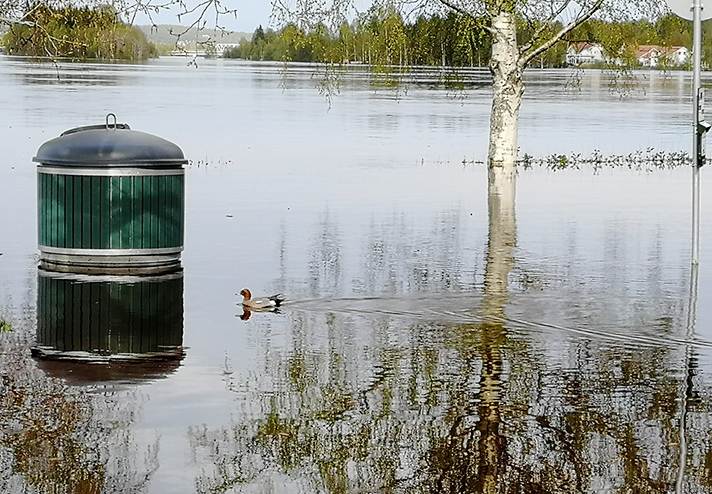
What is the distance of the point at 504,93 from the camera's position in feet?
77.0

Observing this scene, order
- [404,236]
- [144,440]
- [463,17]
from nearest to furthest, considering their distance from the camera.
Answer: [144,440]
[404,236]
[463,17]

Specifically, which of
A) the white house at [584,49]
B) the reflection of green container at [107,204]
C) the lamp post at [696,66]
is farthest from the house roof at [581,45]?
the reflection of green container at [107,204]

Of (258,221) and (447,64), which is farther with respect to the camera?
(447,64)

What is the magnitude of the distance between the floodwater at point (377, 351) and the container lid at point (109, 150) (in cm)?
100

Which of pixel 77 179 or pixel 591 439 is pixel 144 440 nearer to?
pixel 591 439

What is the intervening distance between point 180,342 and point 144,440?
96.1 inches

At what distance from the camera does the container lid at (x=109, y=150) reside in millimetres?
11469

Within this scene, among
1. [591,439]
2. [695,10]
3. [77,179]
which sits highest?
[695,10]

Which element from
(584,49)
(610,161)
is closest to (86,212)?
(610,161)

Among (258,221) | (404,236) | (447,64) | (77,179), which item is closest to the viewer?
(77,179)

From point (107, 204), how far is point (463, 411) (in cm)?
511

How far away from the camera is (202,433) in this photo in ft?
22.2

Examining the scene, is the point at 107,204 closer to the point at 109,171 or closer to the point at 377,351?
the point at 109,171

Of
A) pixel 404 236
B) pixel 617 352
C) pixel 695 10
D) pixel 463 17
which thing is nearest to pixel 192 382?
pixel 617 352
